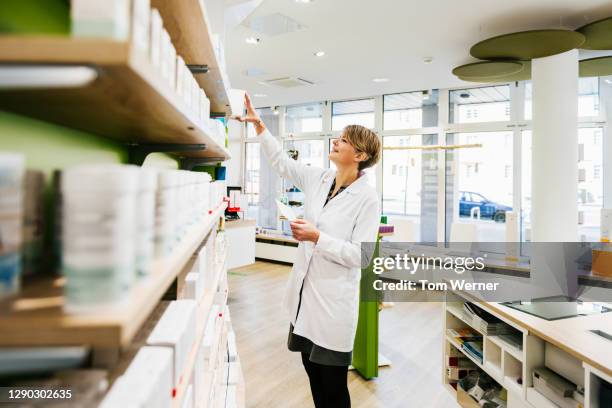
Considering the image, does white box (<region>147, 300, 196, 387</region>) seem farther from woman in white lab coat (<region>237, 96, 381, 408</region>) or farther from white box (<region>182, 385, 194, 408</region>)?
woman in white lab coat (<region>237, 96, 381, 408</region>)

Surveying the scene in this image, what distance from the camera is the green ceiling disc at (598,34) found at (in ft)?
10.9

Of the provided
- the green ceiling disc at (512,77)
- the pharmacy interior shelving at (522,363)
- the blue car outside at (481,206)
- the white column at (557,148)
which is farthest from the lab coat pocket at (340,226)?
the blue car outside at (481,206)

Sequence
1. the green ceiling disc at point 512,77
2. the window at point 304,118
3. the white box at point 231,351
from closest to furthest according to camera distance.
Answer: the white box at point 231,351 < the green ceiling disc at point 512,77 < the window at point 304,118

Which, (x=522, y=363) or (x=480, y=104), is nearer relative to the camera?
(x=522, y=363)

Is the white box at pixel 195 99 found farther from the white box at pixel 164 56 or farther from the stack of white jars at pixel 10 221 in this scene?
the stack of white jars at pixel 10 221

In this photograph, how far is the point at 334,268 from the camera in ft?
6.45

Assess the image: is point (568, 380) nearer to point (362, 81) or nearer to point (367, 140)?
point (367, 140)

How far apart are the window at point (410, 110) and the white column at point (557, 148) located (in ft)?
8.96

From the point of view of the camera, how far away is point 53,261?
0.64m

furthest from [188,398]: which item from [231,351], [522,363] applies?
[522,363]

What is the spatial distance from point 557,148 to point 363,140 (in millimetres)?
2747

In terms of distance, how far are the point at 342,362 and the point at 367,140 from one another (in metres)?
1.15

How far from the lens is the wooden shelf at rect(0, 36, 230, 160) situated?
19.7 inches

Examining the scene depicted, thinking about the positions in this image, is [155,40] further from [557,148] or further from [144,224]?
[557,148]
